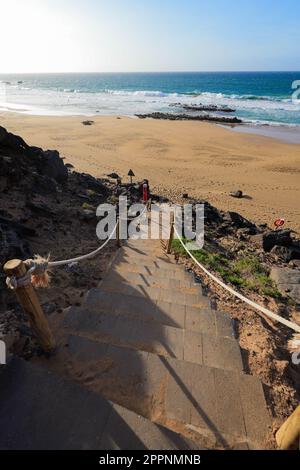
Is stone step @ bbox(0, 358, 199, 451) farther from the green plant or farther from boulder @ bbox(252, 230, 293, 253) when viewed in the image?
boulder @ bbox(252, 230, 293, 253)

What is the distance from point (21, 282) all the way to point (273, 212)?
1445 centimetres

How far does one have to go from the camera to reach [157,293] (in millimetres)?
5746

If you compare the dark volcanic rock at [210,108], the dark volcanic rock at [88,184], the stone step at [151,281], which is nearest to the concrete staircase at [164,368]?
the stone step at [151,281]

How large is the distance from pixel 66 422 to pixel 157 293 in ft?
11.0

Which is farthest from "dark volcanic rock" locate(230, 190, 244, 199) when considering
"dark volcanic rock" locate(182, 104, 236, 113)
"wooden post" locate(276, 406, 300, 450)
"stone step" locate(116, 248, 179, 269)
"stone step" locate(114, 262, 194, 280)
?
"dark volcanic rock" locate(182, 104, 236, 113)

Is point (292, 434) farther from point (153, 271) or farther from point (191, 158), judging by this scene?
point (191, 158)

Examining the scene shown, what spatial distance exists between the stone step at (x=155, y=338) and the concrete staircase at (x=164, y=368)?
Answer: 13 mm

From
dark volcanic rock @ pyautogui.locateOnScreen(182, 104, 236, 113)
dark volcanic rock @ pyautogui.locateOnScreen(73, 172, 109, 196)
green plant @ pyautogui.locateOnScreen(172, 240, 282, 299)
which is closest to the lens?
green plant @ pyautogui.locateOnScreen(172, 240, 282, 299)

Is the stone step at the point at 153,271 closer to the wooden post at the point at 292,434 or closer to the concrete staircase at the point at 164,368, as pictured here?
the concrete staircase at the point at 164,368

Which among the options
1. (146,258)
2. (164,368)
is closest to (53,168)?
(146,258)

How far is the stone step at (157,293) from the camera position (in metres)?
5.58

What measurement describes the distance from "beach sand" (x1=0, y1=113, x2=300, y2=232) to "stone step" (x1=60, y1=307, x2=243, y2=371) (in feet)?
36.3

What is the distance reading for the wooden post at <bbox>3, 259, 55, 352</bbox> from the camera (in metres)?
2.77

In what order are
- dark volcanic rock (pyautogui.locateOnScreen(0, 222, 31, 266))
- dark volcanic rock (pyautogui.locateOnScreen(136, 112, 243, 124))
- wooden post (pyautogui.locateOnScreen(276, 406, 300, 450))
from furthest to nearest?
dark volcanic rock (pyautogui.locateOnScreen(136, 112, 243, 124)), dark volcanic rock (pyautogui.locateOnScreen(0, 222, 31, 266)), wooden post (pyautogui.locateOnScreen(276, 406, 300, 450))
